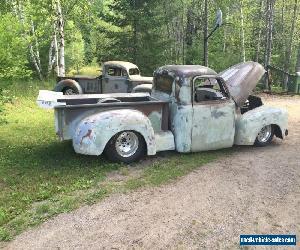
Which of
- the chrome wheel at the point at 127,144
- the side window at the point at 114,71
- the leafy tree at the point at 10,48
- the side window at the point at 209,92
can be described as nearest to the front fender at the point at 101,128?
the chrome wheel at the point at 127,144

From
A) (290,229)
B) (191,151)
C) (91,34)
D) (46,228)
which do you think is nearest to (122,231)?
(46,228)

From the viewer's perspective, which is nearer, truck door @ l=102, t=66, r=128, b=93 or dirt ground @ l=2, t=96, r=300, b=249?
dirt ground @ l=2, t=96, r=300, b=249

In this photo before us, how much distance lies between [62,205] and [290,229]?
3439 mm

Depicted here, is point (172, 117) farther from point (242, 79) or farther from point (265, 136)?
point (265, 136)

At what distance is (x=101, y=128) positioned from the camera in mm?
7496

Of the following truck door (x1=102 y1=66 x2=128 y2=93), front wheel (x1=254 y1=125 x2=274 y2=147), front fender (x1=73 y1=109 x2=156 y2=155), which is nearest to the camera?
front fender (x1=73 y1=109 x2=156 y2=155)

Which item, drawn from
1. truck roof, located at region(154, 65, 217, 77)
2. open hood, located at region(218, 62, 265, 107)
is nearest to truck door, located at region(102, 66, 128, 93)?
open hood, located at region(218, 62, 265, 107)

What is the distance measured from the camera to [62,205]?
6262 millimetres

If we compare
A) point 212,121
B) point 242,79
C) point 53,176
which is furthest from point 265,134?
point 53,176

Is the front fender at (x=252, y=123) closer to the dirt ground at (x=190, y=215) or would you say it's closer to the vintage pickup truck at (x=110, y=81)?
the dirt ground at (x=190, y=215)

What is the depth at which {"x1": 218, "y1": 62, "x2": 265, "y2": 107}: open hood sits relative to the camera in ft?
30.2

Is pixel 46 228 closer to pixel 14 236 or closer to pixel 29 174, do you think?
pixel 14 236

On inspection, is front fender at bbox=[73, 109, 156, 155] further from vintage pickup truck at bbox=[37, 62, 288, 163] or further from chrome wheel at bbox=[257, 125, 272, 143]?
chrome wheel at bbox=[257, 125, 272, 143]

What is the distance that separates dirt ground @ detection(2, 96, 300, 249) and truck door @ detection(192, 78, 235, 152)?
85 centimetres
